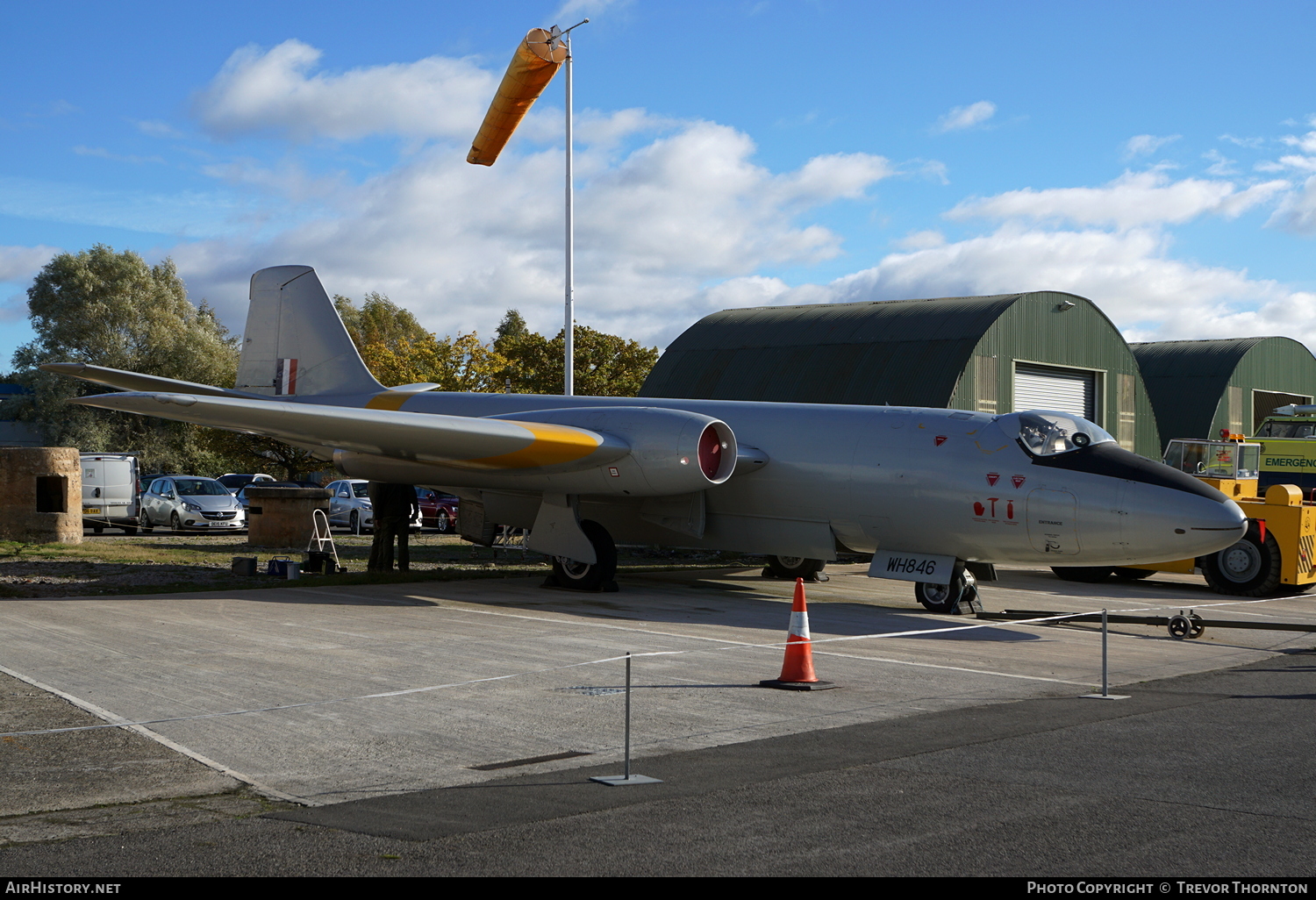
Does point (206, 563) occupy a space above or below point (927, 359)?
below

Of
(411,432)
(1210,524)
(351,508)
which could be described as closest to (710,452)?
(411,432)

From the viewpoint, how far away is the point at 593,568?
17000 millimetres

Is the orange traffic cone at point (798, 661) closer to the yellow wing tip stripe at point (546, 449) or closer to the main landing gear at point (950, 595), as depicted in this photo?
the main landing gear at point (950, 595)

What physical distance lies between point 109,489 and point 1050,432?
24.3 meters

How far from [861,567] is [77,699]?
1745 cm

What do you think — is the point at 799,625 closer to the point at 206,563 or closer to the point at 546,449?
the point at 546,449

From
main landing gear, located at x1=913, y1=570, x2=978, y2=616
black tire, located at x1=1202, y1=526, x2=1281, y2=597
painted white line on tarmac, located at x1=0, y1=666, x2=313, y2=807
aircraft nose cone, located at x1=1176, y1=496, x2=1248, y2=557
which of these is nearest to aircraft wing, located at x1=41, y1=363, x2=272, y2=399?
painted white line on tarmac, located at x1=0, y1=666, x2=313, y2=807

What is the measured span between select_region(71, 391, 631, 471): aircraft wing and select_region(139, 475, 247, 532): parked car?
15.9 m

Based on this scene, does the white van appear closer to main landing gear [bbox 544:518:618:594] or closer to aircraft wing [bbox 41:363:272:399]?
aircraft wing [bbox 41:363:272:399]

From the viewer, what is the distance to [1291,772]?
653 cm

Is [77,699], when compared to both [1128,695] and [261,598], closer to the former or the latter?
[261,598]

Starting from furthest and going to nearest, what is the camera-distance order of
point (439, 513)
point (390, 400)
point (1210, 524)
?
1. point (439, 513)
2. point (390, 400)
3. point (1210, 524)
